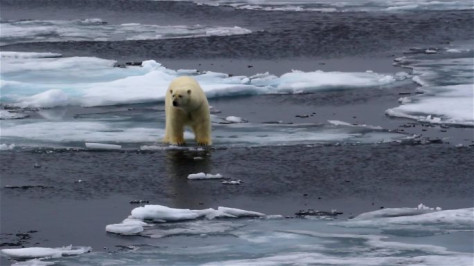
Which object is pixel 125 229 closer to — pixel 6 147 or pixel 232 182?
pixel 232 182

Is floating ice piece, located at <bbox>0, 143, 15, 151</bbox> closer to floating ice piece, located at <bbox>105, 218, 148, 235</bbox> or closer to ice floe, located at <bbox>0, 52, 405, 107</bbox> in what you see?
ice floe, located at <bbox>0, 52, 405, 107</bbox>

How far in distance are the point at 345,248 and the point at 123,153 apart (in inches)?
130

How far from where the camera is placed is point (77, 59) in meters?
15.2

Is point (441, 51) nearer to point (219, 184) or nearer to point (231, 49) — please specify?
point (231, 49)

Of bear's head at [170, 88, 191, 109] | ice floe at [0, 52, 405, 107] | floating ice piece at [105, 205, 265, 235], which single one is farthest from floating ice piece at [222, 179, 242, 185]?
ice floe at [0, 52, 405, 107]

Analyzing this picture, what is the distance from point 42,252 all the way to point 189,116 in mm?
3419

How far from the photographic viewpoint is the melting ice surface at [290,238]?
7004 millimetres

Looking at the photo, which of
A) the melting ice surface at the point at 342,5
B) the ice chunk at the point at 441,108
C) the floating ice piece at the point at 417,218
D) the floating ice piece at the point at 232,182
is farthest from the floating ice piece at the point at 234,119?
the melting ice surface at the point at 342,5

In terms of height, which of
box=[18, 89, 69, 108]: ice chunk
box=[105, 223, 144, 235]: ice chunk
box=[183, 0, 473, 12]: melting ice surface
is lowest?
box=[105, 223, 144, 235]: ice chunk

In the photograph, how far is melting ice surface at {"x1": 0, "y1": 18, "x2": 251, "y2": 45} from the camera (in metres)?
17.4

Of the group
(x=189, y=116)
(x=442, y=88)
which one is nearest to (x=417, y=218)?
(x=189, y=116)

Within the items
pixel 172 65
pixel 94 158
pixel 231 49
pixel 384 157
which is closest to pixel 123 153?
pixel 94 158

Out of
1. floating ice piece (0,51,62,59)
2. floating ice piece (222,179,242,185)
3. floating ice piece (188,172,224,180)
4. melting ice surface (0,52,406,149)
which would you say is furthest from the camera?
floating ice piece (0,51,62,59)

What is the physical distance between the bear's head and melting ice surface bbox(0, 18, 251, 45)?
23.1 ft
